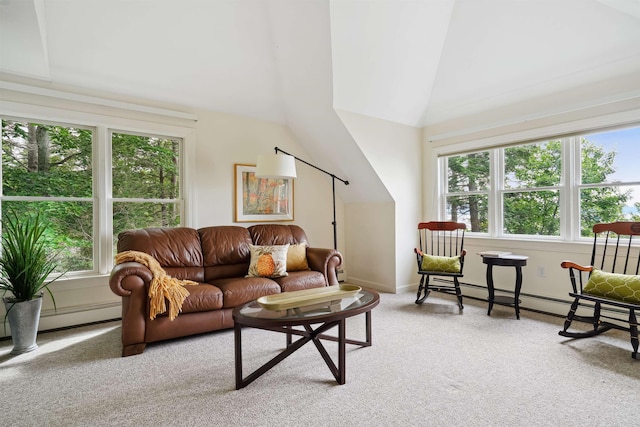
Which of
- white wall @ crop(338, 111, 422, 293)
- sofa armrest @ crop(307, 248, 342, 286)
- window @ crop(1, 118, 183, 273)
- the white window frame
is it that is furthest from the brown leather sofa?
white wall @ crop(338, 111, 422, 293)

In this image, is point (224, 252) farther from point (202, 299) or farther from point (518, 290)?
point (518, 290)

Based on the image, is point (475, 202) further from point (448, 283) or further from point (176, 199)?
point (176, 199)

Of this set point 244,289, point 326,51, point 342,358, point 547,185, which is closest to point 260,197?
point 244,289

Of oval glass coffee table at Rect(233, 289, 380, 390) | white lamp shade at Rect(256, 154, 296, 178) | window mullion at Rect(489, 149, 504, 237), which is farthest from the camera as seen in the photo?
window mullion at Rect(489, 149, 504, 237)

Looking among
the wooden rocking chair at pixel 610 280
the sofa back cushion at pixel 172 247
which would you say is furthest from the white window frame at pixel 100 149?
the wooden rocking chair at pixel 610 280

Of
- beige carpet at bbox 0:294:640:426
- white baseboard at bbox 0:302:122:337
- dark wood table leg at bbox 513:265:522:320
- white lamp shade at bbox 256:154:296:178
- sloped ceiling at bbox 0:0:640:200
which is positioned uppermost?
sloped ceiling at bbox 0:0:640:200

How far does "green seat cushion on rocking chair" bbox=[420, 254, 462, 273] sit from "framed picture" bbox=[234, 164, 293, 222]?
1855 millimetres

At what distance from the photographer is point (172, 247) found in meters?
3.18

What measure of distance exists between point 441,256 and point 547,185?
4.59ft

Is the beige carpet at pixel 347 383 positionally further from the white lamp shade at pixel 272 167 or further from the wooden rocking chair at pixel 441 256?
the white lamp shade at pixel 272 167

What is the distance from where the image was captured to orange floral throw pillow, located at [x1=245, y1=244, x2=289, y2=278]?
3271mm

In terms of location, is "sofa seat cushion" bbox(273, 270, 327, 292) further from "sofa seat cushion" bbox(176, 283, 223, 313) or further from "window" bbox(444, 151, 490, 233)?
"window" bbox(444, 151, 490, 233)

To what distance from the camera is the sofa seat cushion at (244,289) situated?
9.43 ft

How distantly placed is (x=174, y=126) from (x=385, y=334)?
311 centimetres
